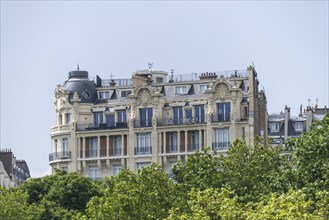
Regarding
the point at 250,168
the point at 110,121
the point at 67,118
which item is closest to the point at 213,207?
the point at 250,168

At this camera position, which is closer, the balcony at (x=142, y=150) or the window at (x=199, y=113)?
the window at (x=199, y=113)

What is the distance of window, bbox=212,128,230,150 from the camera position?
6742 inches

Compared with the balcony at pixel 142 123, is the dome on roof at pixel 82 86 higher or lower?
higher

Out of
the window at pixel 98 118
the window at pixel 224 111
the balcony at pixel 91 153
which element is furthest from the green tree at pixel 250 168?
the window at pixel 98 118

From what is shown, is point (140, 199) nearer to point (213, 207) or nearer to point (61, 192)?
point (213, 207)

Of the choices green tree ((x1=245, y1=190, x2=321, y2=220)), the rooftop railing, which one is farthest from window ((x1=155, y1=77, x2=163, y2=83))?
green tree ((x1=245, y1=190, x2=321, y2=220))

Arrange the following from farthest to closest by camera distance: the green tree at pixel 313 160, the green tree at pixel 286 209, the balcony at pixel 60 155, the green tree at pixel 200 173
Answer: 1. the balcony at pixel 60 155
2. the green tree at pixel 200 173
3. the green tree at pixel 313 160
4. the green tree at pixel 286 209

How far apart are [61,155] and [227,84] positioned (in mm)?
21453

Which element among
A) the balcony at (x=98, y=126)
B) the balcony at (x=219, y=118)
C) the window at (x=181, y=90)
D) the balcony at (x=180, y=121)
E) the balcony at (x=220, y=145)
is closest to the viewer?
the balcony at (x=220, y=145)

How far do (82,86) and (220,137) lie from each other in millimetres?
19271

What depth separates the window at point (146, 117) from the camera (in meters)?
176

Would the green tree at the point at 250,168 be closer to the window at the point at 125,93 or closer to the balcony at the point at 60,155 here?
the balcony at the point at 60,155

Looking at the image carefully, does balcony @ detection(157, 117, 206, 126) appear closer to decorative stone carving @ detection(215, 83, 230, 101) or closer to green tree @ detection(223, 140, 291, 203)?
decorative stone carving @ detection(215, 83, 230, 101)

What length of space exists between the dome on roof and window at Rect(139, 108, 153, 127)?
6.88 m
